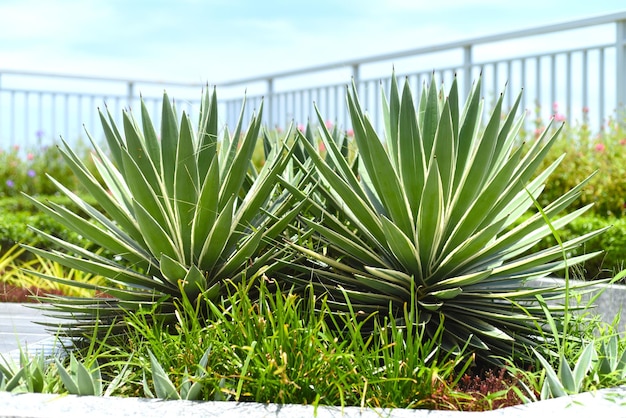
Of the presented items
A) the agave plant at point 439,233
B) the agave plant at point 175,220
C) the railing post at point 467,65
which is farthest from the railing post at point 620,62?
the agave plant at point 175,220

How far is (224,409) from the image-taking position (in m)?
2.50

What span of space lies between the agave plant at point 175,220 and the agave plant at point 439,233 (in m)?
0.32

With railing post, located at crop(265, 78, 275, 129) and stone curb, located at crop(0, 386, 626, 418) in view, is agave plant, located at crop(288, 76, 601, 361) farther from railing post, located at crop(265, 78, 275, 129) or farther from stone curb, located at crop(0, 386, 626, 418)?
railing post, located at crop(265, 78, 275, 129)

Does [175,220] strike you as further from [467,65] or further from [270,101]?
[270,101]

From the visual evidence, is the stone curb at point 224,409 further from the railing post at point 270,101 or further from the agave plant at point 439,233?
the railing post at point 270,101

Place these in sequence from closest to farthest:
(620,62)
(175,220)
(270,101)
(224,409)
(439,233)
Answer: (224,409), (439,233), (175,220), (620,62), (270,101)

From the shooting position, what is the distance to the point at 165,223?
3496mm

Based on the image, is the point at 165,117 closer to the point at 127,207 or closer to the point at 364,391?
the point at 127,207

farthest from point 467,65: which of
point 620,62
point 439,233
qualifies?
point 439,233

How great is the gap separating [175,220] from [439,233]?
1.28m

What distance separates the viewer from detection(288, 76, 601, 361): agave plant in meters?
3.20

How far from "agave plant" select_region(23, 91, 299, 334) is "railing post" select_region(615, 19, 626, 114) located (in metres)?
6.91

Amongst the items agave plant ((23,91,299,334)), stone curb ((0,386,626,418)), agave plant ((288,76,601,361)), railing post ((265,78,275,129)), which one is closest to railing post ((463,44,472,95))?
railing post ((265,78,275,129))

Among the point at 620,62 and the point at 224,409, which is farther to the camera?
the point at 620,62
